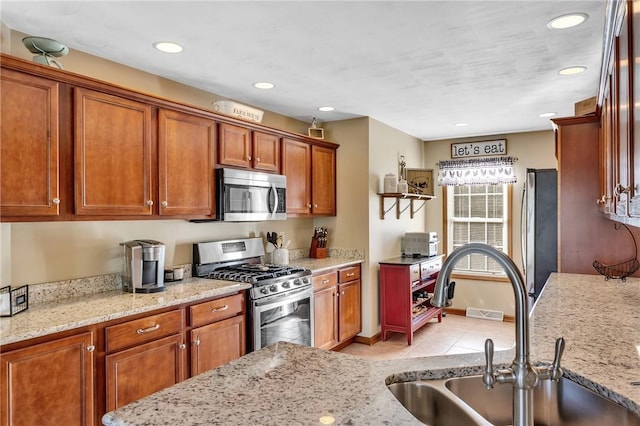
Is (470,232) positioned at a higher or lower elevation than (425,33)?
lower

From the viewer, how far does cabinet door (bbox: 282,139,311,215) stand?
4.06 meters

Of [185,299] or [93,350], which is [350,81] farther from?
[93,350]

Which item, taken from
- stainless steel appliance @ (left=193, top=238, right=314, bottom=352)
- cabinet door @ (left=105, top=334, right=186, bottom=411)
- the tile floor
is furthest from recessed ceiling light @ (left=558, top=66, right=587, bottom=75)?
cabinet door @ (left=105, top=334, right=186, bottom=411)

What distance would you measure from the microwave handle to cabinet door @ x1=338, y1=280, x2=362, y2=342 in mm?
1101

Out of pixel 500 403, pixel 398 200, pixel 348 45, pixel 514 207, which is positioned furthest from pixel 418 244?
pixel 500 403

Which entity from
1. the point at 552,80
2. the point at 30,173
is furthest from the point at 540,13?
the point at 30,173

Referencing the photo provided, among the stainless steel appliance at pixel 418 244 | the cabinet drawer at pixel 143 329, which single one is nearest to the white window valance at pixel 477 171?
the stainless steel appliance at pixel 418 244

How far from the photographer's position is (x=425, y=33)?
2.44 metres

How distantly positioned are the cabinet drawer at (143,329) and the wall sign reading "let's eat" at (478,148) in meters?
4.55

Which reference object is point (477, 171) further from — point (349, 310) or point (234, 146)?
point (234, 146)

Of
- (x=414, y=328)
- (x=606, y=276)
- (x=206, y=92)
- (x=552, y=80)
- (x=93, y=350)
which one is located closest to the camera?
(x=93, y=350)

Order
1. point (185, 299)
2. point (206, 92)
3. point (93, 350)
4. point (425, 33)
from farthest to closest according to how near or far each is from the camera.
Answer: point (206, 92) → point (185, 299) → point (425, 33) → point (93, 350)

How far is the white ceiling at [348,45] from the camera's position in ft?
7.01

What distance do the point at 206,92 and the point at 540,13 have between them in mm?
2532
